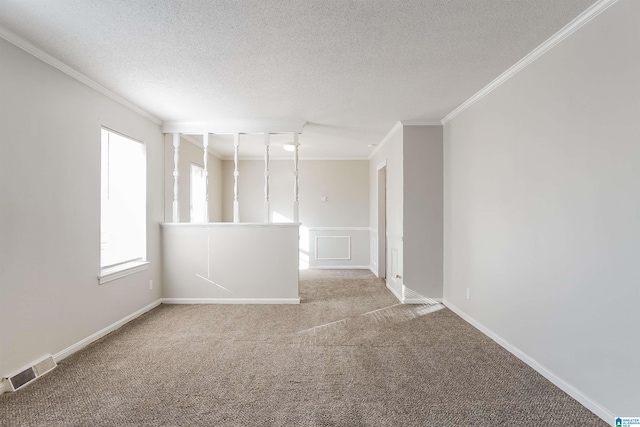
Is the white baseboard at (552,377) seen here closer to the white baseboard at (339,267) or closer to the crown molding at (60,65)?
the white baseboard at (339,267)

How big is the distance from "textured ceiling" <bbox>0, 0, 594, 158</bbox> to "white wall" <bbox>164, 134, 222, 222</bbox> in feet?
3.45

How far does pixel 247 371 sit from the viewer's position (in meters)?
2.57

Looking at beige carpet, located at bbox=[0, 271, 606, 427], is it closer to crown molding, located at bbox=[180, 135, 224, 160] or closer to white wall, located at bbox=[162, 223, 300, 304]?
white wall, located at bbox=[162, 223, 300, 304]

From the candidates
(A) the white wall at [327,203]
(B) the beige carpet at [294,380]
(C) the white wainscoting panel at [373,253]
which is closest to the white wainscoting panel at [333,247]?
(A) the white wall at [327,203]

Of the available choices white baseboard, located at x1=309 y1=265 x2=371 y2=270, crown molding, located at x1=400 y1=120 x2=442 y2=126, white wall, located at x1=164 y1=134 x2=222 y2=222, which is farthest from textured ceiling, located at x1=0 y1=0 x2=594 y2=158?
white baseboard, located at x1=309 y1=265 x2=371 y2=270

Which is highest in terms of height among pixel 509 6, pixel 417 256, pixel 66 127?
pixel 509 6

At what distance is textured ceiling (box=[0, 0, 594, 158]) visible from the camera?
2.03 metres

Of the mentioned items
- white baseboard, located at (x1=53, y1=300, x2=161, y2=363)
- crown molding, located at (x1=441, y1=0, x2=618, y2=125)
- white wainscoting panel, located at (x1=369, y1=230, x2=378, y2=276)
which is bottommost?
white baseboard, located at (x1=53, y1=300, x2=161, y2=363)

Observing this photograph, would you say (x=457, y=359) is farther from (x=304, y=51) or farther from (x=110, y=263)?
(x=110, y=263)

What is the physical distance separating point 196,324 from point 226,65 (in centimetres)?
272

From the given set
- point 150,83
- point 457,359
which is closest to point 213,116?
point 150,83

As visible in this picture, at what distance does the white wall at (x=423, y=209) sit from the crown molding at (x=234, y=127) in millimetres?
1585

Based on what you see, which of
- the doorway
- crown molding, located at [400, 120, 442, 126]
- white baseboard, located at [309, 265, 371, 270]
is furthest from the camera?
white baseboard, located at [309, 265, 371, 270]

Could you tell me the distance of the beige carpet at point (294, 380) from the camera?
6.54ft
